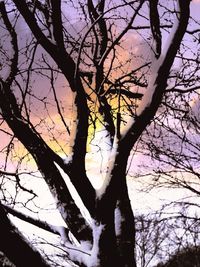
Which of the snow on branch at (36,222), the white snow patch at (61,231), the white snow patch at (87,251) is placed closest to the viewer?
the white snow patch at (87,251)

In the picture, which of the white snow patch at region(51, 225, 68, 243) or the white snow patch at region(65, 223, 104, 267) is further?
the white snow patch at region(51, 225, 68, 243)

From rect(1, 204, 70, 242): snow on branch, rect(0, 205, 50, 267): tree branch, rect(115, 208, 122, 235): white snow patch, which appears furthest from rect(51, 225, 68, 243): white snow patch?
rect(0, 205, 50, 267): tree branch

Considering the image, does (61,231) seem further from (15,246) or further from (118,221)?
(15,246)

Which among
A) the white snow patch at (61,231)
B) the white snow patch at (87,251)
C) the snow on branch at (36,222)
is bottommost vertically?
the white snow patch at (87,251)

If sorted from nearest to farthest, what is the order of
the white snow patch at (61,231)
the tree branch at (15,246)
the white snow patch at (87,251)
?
the tree branch at (15,246) < the white snow patch at (87,251) < the white snow patch at (61,231)

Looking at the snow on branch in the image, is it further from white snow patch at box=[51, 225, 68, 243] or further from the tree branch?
the tree branch

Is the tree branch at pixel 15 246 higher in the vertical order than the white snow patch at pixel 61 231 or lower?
lower

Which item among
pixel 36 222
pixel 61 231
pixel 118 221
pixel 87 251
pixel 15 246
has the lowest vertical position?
pixel 15 246

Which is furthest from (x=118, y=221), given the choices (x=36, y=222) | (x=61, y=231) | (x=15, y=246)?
(x=15, y=246)

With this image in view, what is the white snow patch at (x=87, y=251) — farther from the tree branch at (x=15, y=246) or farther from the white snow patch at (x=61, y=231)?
the tree branch at (x=15, y=246)

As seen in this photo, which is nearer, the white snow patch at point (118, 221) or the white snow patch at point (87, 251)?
the white snow patch at point (87, 251)

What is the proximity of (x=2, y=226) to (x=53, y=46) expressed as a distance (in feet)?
7.69

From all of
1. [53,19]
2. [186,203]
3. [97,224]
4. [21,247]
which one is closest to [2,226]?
[21,247]

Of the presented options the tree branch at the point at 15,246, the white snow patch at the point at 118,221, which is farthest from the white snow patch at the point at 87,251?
the tree branch at the point at 15,246
